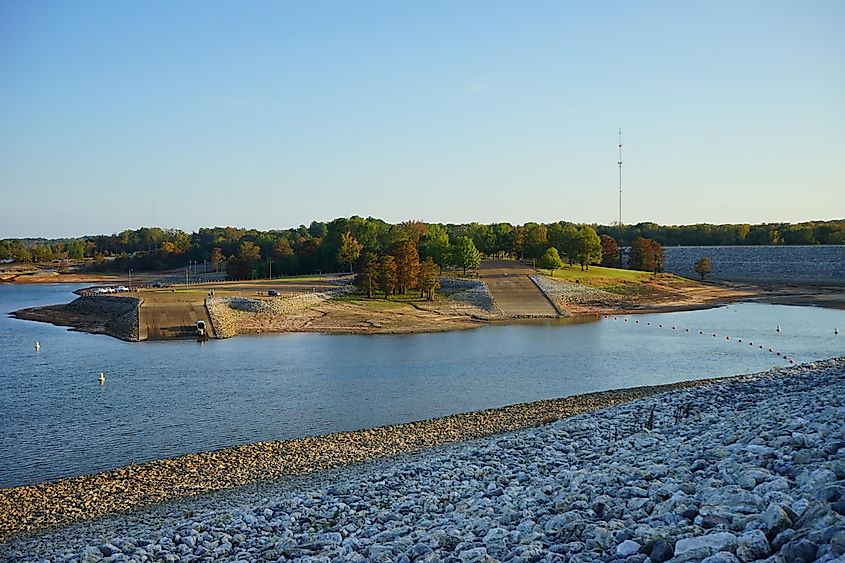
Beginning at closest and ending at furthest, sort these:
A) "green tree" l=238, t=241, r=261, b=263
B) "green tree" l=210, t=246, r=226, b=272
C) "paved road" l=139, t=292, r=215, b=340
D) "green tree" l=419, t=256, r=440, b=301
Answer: "paved road" l=139, t=292, r=215, b=340
"green tree" l=419, t=256, r=440, b=301
"green tree" l=238, t=241, r=261, b=263
"green tree" l=210, t=246, r=226, b=272

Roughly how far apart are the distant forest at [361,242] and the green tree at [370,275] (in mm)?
2338

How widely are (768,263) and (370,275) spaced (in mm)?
68026

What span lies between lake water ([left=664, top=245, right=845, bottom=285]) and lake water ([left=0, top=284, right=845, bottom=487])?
46202 millimetres

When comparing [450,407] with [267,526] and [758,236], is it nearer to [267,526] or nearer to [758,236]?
[267,526]

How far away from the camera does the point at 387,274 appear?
6831 centimetres

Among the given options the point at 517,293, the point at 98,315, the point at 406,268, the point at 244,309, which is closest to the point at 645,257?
the point at 517,293

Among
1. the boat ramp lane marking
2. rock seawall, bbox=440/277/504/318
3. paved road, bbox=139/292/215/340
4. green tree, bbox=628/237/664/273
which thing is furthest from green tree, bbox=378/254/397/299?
green tree, bbox=628/237/664/273

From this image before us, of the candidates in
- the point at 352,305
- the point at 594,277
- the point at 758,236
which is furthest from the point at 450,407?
the point at 758,236

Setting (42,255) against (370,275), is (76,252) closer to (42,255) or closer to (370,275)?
(42,255)

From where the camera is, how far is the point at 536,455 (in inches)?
605

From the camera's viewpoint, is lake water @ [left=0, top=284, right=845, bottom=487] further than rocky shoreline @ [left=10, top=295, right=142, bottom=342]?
No

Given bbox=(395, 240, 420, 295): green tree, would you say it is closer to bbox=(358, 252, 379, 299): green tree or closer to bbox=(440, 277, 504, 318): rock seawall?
bbox=(358, 252, 379, 299): green tree

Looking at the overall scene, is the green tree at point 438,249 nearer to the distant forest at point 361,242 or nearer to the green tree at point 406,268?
the distant forest at point 361,242

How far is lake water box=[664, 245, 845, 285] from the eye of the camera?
324ft
